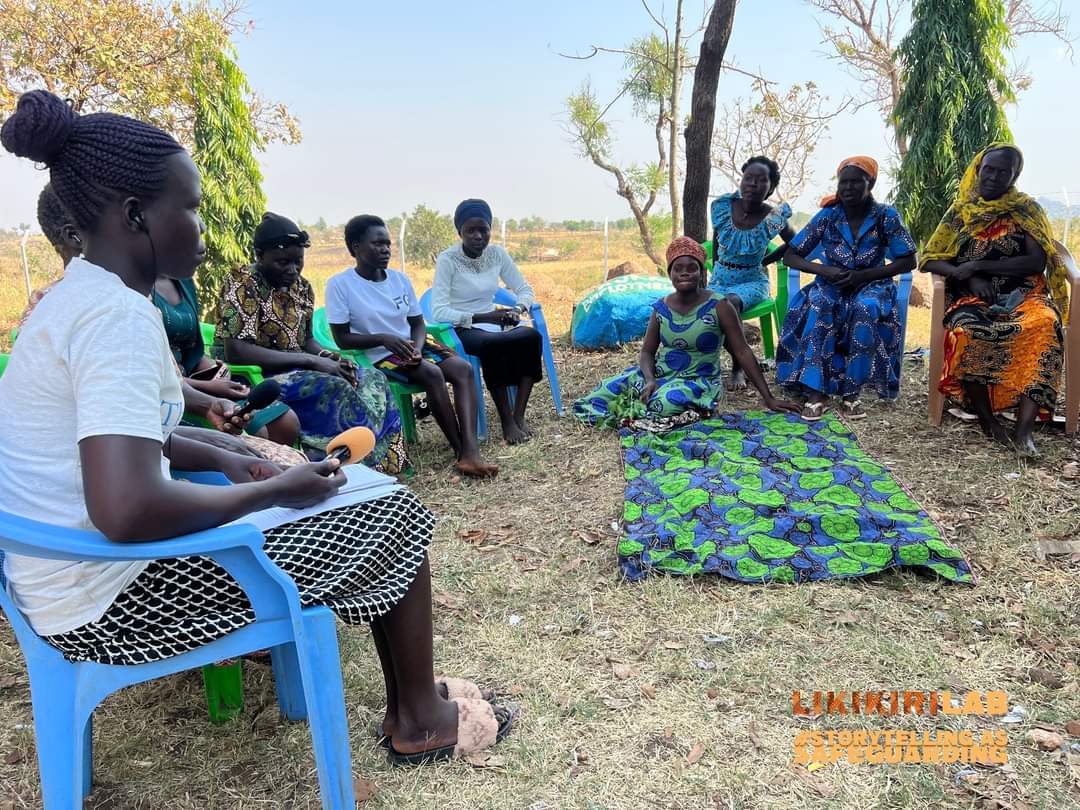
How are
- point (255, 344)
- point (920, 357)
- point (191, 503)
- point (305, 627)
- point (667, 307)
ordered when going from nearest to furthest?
point (191, 503), point (305, 627), point (255, 344), point (667, 307), point (920, 357)

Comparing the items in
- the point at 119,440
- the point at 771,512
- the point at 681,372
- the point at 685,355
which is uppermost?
the point at 119,440

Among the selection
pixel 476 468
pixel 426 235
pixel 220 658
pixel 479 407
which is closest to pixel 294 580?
pixel 220 658

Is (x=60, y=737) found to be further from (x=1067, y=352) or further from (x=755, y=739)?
(x=1067, y=352)

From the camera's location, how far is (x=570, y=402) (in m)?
5.70

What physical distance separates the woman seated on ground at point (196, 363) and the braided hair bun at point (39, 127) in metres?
1.59

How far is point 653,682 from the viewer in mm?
2408

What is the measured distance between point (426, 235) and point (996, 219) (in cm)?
1875

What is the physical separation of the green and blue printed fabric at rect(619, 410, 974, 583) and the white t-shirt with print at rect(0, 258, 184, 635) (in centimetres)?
206

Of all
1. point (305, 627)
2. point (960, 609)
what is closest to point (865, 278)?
point (960, 609)

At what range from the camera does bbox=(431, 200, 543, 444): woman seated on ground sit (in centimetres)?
492

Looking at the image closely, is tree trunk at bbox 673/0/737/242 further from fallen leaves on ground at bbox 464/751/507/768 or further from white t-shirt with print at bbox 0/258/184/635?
white t-shirt with print at bbox 0/258/184/635

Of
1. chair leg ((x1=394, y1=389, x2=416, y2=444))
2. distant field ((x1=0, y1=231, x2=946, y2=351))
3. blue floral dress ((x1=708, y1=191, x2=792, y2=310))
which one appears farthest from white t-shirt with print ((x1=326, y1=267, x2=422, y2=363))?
distant field ((x1=0, y1=231, x2=946, y2=351))

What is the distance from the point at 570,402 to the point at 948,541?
3042 millimetres

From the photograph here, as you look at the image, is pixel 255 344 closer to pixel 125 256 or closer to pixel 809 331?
pixel 125 256
